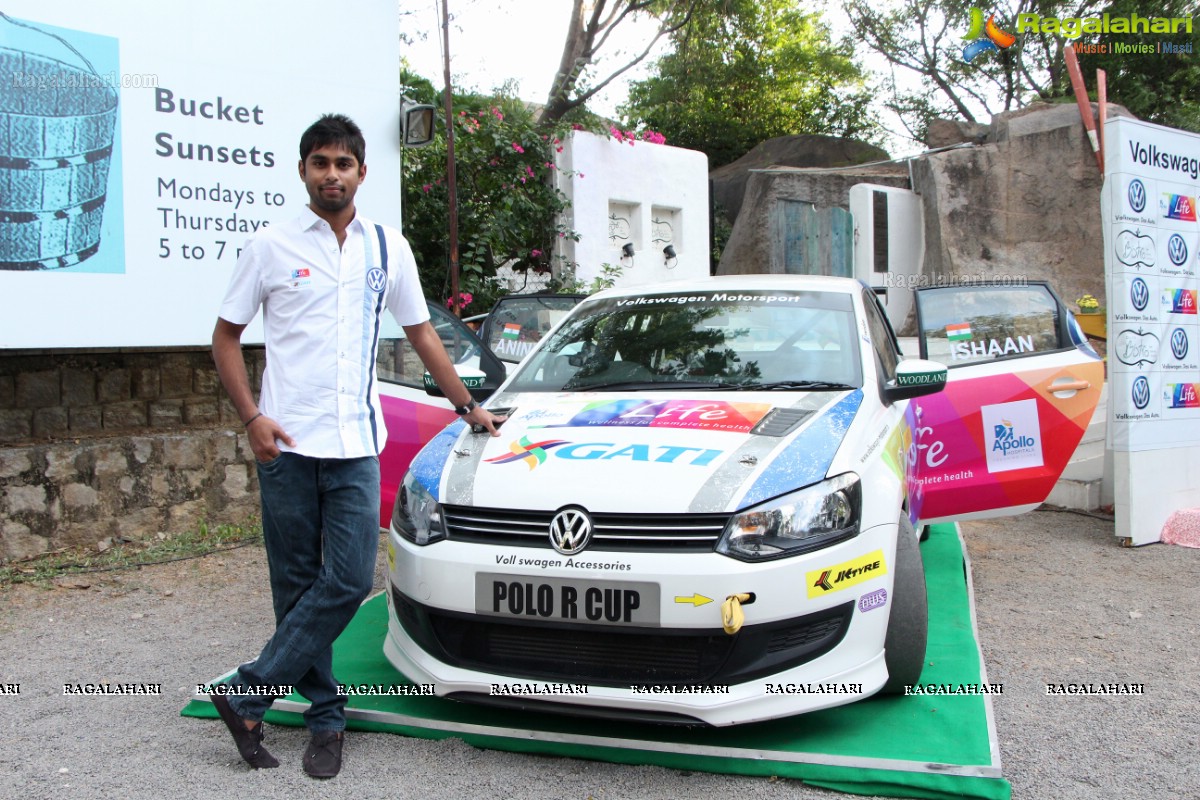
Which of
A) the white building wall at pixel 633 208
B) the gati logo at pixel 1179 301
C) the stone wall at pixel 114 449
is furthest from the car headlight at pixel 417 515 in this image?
the white building wall at pixel 633 208

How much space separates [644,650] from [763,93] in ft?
84.4

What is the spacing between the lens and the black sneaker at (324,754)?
3.00 meters

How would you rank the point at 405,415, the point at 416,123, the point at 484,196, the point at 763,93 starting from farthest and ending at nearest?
the point at 763,93, the point at 484,196, the point at 416,123, the point at 405,415

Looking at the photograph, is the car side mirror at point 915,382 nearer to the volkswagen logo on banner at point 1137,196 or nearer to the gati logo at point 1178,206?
the volkswagen logo on banner at point 1137,196

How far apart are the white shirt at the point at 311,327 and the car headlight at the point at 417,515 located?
32 centimetres

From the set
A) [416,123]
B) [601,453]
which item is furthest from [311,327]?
[416,123]

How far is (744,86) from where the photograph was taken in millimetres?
26453

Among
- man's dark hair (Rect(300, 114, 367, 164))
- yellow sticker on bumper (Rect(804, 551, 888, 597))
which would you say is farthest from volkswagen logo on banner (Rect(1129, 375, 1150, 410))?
man's dark hair (Rect(300, 114, 367, 164))

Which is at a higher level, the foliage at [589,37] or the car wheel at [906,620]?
the foliage at [589,37]

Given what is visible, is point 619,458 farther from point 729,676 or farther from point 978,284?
point 978,284

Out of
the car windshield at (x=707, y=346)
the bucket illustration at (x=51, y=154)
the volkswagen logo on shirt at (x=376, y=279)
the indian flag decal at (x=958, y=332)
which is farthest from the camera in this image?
the indian flag decal at (x=958, y=332)

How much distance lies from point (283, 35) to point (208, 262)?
4.97 ft

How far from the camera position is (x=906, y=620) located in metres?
3.29

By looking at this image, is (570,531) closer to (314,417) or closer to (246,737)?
(314,417)
